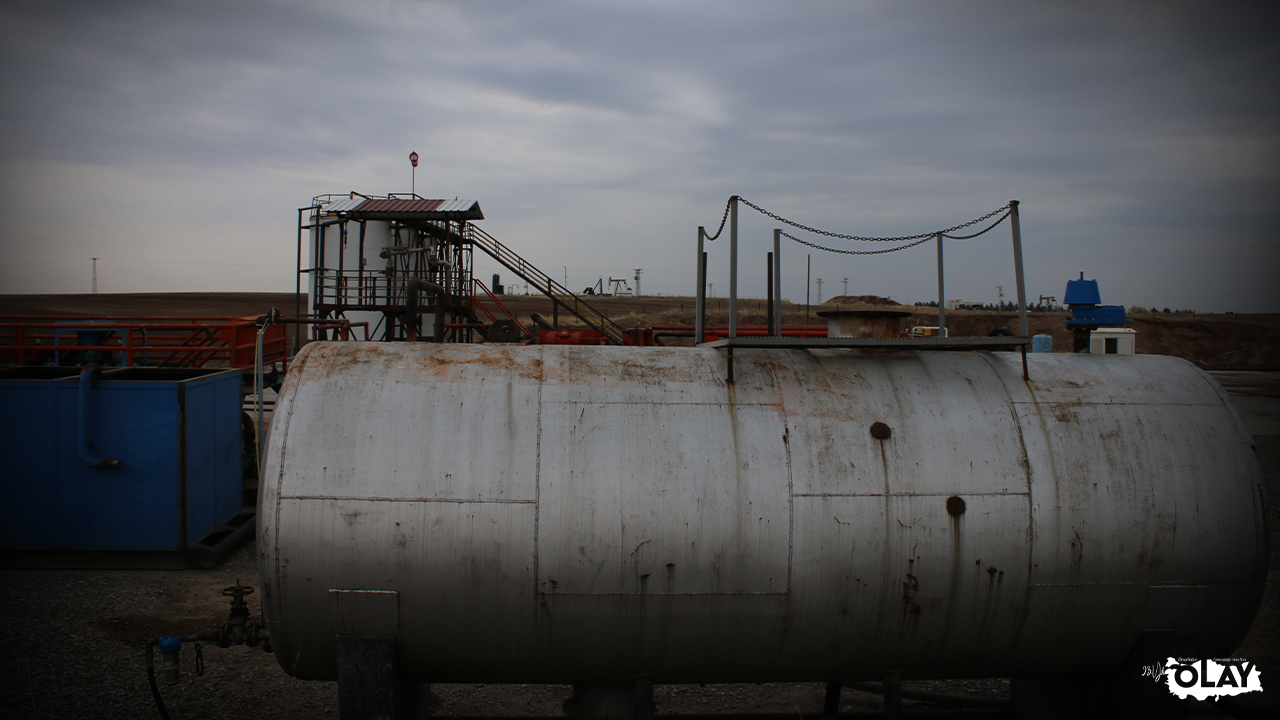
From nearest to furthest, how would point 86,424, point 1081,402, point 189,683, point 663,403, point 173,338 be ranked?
point 663,403, point 1081,402, point 189,683, point 86,424, point 173,338

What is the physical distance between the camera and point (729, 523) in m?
3.65

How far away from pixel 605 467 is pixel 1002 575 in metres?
2.30

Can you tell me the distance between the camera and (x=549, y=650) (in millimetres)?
3709

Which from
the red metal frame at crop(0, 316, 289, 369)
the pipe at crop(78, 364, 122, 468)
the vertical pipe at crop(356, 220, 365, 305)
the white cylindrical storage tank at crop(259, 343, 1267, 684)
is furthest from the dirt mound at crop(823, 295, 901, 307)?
the vertical pipe at crop(356, 220, 365, 305)

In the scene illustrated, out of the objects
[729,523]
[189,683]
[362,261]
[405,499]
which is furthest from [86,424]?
[362,261]

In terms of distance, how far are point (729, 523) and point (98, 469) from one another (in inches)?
348

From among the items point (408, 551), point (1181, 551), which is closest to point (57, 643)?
point (408, 551)

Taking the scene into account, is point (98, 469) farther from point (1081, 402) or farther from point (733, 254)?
point (1081, 402)

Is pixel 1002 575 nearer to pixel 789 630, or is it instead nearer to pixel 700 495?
pixel 789 630

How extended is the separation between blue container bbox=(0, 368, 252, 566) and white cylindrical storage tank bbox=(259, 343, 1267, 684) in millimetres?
6226

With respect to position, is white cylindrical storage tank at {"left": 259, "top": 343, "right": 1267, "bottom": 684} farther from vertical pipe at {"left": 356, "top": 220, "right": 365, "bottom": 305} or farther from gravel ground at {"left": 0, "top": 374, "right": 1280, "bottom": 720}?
vertical pipe at {"left": 356, "top": 220, "right": 365, "bottom": 305}

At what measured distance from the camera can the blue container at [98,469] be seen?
845 cm

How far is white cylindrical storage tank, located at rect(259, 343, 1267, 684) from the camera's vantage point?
11.7 ft

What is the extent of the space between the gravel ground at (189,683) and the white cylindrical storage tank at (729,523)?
2134mm
